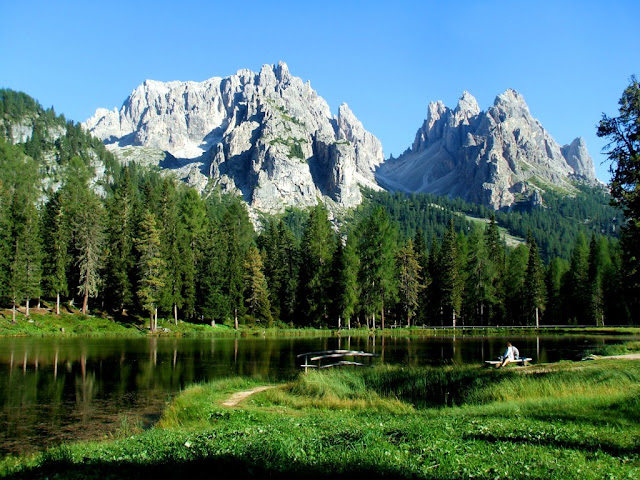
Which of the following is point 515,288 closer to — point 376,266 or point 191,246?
point 376,266

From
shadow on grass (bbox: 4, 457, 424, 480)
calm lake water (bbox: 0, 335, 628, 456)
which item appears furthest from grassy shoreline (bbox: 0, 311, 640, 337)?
shadow on grass (bbox: 4, 457, 424, 480)

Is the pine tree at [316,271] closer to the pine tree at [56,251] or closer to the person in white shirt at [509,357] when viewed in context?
the pine tree at [56,251]

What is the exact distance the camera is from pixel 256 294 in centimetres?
8288

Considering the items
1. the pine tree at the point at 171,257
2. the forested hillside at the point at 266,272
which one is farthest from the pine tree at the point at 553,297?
the pine tree at the point at 171,257

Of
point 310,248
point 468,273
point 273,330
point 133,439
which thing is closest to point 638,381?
point 133,439

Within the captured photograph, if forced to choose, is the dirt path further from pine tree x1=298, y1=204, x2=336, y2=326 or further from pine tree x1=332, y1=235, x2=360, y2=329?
pine tree x1=298, y1=204, x2=336, y2=326

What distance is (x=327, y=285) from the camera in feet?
275

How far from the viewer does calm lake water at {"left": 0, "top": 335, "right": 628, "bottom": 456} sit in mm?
18766

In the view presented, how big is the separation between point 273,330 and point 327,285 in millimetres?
12091

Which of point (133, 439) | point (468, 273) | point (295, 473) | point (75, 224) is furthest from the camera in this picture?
point (468, 273)

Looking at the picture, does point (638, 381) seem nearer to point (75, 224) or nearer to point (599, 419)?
point (599, 419)

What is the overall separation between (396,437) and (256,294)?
71225 mm

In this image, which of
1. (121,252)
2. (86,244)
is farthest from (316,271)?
(86,244)

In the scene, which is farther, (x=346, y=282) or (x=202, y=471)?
(x=346, y=282)
